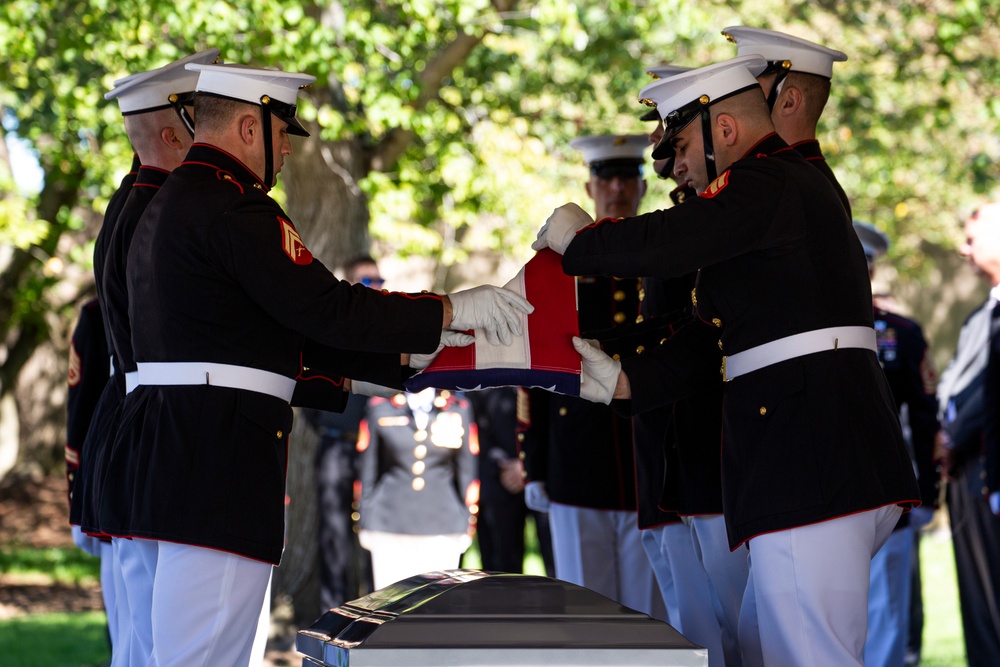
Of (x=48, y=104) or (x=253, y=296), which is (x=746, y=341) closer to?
(x=253, y=296)

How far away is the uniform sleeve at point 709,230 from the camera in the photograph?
3.13 metres

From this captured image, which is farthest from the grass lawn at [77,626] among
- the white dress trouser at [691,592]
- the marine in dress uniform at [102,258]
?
the white dress trouser at [691,592]

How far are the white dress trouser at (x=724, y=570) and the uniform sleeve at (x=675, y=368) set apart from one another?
1.27ft

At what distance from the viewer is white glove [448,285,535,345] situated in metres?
3.44

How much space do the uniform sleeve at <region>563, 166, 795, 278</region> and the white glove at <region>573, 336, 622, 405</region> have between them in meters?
0.40

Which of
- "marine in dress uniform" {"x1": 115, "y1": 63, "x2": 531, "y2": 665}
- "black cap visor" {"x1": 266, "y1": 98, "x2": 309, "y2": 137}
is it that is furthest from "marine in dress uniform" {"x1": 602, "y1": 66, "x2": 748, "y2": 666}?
"black cap visor" {"x1": 266, "y1": 98, "x2": 309, "y2": 137}

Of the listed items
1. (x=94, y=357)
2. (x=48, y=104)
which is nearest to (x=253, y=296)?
(x=94, y=357)

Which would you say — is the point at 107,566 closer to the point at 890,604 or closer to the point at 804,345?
the point at 804,345

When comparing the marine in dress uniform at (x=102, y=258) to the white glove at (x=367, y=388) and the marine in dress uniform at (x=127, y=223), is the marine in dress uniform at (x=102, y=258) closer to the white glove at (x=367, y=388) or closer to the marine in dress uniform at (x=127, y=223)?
the marine in dress uniform at (x=127, y=223)

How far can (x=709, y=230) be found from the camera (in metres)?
3.13

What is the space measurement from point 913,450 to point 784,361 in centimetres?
326

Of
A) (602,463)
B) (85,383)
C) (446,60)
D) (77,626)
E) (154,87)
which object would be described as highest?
(446,60)

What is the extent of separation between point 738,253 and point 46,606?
839cm

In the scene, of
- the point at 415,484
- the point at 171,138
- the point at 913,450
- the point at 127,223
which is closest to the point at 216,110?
the point at 127,223
